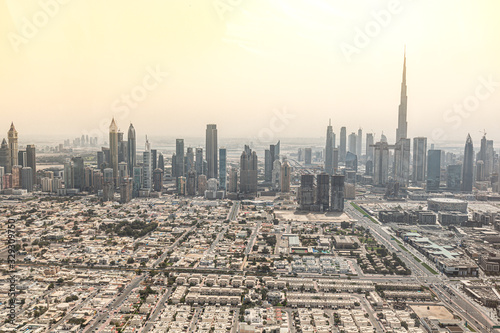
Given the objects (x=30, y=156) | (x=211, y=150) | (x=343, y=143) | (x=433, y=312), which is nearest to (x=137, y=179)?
(x=211, y=150)

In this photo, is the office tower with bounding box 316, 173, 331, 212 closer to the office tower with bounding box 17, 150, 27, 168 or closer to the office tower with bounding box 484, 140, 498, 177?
the office tower with bounding box 484, 140, 498, 177

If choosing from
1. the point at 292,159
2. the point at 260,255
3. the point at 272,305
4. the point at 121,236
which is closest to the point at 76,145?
the point at 292,159

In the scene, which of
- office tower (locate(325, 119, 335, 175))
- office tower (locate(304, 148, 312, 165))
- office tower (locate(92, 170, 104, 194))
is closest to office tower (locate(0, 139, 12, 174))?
office tower (locate(92, 170, 104, 194))

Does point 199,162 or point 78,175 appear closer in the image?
point 78,175

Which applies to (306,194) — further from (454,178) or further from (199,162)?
(454,178)

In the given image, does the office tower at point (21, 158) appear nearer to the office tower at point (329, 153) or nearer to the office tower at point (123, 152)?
the office tower at point (123, 152)

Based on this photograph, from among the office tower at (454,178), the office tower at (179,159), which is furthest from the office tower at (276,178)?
the office tower at (454,178)

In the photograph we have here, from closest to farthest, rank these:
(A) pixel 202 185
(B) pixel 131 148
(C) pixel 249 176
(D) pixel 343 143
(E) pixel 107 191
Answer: (E) pixel 107 191 → (C) pixel 249 176 → (A) pixel 202 185 → (B) pixel 131 148 → (D) pixel 343 143

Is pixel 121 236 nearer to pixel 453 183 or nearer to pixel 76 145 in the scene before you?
pixel 453 183
